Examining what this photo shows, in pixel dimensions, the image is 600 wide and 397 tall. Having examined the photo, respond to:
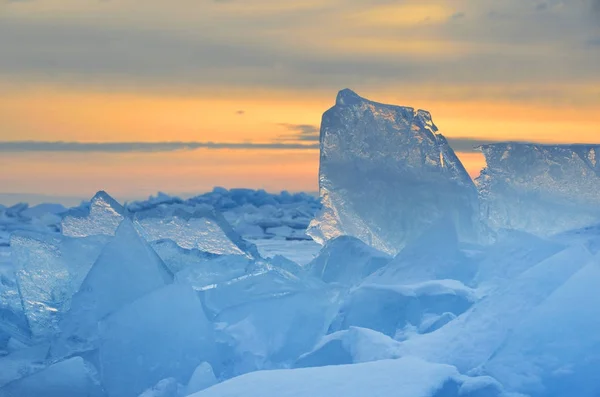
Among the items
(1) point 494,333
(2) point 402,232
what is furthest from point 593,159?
(1) point 494,333

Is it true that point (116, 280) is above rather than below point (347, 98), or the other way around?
below

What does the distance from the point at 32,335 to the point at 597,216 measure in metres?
3.97

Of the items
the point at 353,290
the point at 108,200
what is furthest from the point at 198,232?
the point at 353,290

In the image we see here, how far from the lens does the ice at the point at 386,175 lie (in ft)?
21.1

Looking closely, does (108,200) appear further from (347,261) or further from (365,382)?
(365,382)

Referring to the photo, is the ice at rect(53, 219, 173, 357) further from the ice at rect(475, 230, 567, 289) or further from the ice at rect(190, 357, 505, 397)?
the ice at rect(475, 230, 567, 289)

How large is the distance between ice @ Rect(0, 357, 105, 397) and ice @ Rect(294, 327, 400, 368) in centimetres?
100

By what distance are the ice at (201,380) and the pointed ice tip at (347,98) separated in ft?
9.93

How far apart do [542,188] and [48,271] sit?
3545 mm

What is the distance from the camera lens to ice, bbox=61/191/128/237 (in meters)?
6.27

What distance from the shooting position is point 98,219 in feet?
20.8

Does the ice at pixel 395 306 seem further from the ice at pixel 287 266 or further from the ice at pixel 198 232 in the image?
the ice at pixel 198 232

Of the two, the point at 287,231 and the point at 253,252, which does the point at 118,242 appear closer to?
the point at 253,252

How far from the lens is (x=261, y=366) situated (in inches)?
179
